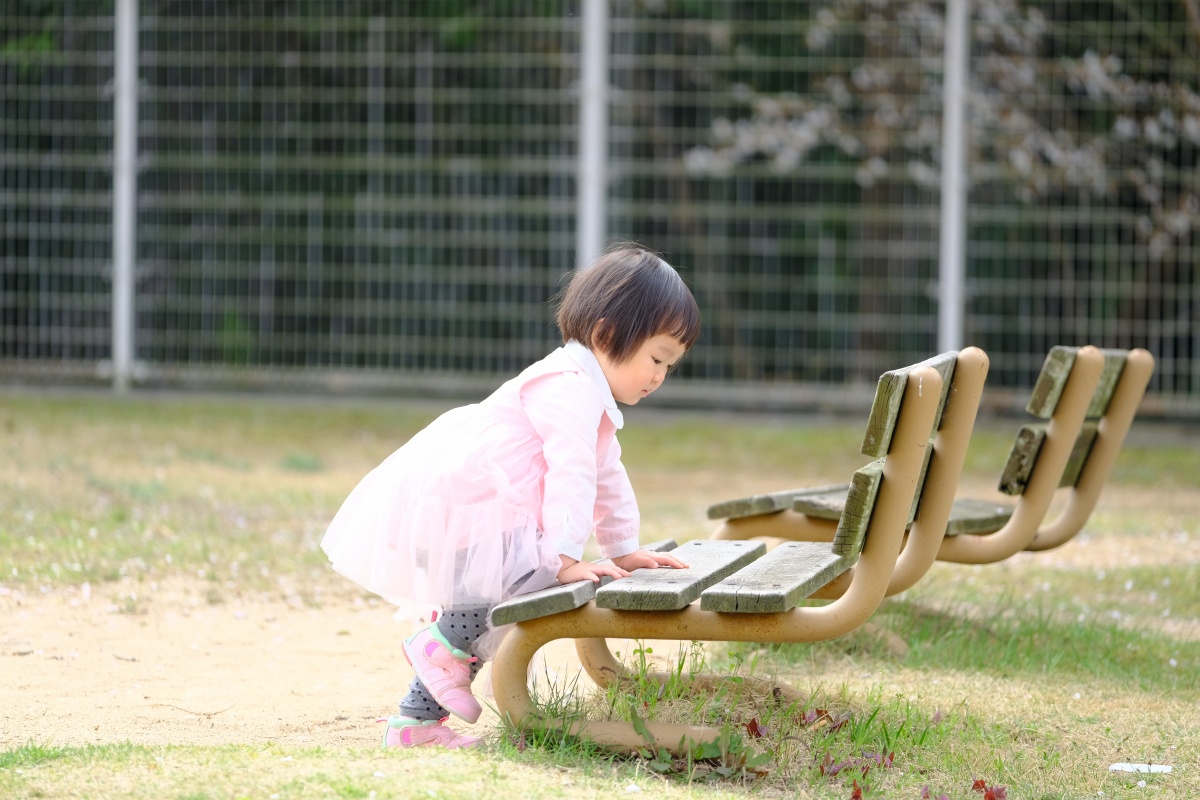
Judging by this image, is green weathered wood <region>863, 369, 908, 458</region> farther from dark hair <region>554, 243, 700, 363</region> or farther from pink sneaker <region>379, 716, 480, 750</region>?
pink sneaker <region>379, 716, 480, 750</region>

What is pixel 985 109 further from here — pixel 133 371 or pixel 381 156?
pixel 133 371

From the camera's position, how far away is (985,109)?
9.80 m

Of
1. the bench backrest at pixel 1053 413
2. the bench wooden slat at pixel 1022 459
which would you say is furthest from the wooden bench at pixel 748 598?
the bench wooden slat at pixel 1022 459

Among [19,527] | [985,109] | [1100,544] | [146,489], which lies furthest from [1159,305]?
[19,527]

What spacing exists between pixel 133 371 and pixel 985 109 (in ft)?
19.5

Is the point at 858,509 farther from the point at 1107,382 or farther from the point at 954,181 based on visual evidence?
the point at 954,181

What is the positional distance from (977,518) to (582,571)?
1745 mm

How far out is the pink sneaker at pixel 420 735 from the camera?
340 cm

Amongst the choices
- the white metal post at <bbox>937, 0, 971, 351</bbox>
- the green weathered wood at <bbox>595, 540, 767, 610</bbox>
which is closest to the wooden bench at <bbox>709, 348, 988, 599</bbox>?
the green weathered wood at <bbox>595, 540, 767, 610</bbox>

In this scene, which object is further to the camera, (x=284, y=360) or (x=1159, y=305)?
(x=284, y=360)

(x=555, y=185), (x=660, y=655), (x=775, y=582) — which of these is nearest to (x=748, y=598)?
(x=775, y=582)

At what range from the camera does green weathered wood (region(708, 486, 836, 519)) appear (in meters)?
4.60

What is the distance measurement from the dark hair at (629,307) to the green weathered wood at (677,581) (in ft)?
1.65

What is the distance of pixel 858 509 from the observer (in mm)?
3291
